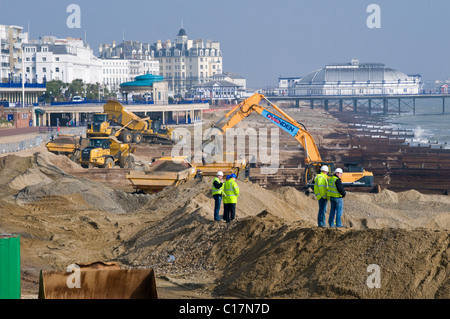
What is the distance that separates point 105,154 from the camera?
128ft

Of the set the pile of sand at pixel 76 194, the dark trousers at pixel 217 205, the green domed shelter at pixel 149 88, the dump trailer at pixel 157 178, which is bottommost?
the pile of sand at pixel 76 194

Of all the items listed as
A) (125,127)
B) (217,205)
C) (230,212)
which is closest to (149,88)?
(125,127)

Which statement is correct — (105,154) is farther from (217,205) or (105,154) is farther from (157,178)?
(217,205)

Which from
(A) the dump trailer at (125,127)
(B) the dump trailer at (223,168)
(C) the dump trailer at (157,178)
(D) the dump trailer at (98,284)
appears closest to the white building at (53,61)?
(A) the dump trailer at (125,127)

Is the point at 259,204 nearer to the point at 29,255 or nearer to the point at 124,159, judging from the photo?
the point at 29,255

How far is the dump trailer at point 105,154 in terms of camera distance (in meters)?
38.0

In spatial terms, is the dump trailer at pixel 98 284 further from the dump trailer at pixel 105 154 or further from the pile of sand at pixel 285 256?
the dump trailer at pixel 105 154

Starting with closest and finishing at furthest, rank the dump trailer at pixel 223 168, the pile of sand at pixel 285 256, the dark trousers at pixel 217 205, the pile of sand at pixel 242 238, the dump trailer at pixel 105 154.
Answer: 1. the pile of sand at pixel 285 256
2. the pile of sand at pixel 242 238
3. the dark trousers at pixel 217 205
4. the dump trailer at pixel 223 168
5. the dump trailer at pixel 105 154

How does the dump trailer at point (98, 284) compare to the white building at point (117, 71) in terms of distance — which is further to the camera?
the white building at point (117, 71)

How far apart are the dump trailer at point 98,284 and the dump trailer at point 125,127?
35.7 m

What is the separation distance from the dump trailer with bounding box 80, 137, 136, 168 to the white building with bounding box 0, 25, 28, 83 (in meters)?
81.3

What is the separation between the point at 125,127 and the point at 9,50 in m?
74.8

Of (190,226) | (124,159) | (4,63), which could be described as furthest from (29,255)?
(4,63)

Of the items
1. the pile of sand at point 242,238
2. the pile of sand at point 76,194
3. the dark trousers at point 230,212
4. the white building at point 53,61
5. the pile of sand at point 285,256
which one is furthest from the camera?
the white building at point 53,61
